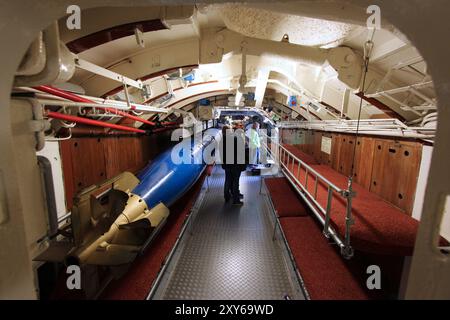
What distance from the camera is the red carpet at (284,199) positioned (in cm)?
335

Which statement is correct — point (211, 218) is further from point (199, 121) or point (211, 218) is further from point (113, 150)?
point (199, 121)

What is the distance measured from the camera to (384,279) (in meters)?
2.09

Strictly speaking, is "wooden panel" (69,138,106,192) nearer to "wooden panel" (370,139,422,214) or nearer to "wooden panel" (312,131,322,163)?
"wooden panel" (370,139,422,214)

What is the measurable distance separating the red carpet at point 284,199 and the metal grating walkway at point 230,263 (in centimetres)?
32

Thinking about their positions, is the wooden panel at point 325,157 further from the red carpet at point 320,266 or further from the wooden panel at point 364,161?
the red carpet at point 320,266

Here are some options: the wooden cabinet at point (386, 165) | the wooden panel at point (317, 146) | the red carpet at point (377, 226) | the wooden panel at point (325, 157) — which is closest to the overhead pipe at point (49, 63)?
the wooden cabinet at point (386, 165)

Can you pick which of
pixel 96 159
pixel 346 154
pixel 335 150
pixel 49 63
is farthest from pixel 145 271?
pixel 335 150

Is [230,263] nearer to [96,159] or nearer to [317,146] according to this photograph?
[96,159]

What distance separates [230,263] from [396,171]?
8.00 feet

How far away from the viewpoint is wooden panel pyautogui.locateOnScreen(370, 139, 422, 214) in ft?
7.42

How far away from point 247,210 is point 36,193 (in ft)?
10.2

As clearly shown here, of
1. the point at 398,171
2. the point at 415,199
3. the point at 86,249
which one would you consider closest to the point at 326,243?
the point at 415,199

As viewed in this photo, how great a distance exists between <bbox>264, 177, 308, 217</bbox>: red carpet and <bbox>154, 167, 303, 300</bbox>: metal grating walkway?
317 mm

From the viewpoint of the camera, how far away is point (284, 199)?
3867mm
